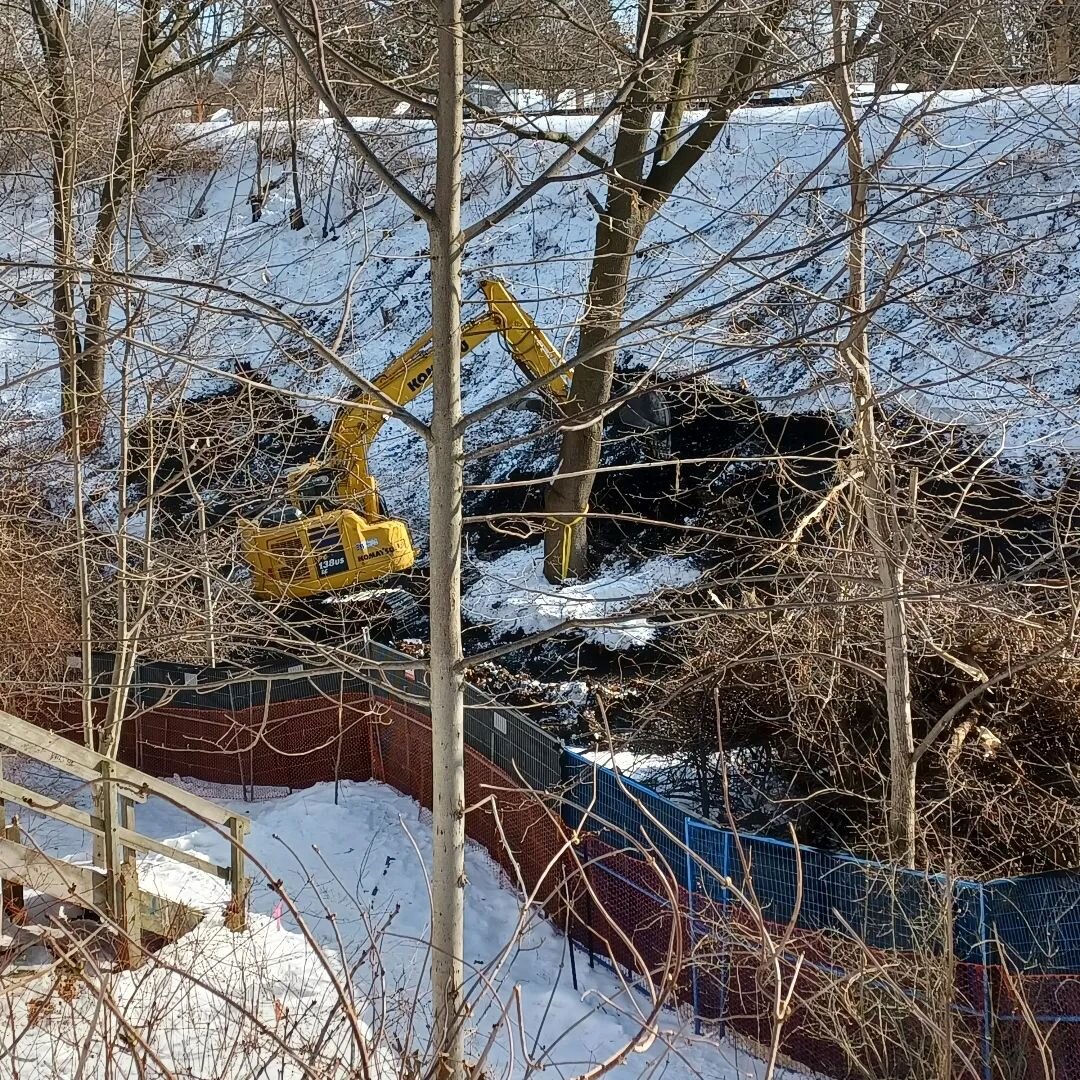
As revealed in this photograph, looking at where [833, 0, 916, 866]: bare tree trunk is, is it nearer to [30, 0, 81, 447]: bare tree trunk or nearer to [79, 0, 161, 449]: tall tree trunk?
[79, 0, 161, 449]: tall tree trunk

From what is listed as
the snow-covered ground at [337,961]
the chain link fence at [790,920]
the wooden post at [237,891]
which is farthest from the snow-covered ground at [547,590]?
the wooden post at [237,891]

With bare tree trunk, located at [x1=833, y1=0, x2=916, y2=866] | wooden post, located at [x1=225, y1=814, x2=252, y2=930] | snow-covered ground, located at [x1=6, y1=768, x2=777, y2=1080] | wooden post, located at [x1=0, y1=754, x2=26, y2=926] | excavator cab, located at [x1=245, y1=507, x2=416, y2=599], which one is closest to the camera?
snow-covered ground, located at [x1=6, y1=768, x2=777, y2=1080]

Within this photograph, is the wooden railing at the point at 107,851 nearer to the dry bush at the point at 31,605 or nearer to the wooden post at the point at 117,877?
the wooden post at the point at 117,877

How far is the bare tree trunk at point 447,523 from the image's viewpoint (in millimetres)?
3816

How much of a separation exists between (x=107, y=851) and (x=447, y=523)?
5066mm

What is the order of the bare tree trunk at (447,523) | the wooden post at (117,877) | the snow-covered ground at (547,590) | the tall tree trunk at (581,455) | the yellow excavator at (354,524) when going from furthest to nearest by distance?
the snow-covered ground at (547,590)
the yellow excavator at (354,524)
the tall tree trunk at (581,455)
the wooden post at (117,877)
the bare tree trunk at (447,523)

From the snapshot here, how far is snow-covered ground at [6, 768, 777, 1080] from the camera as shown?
5.67 metres

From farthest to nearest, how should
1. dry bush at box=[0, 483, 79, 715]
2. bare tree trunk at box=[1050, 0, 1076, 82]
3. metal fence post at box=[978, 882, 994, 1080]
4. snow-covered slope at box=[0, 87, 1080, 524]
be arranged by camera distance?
snow-covered slope at box=[0, 87, 1080, 524] < dry bush at box=[0, 483, 79, 715] < bare tree trunk at box=[1050, 0, 1076, 82] < metal fence post at box=[978, 882, 994, 1080]

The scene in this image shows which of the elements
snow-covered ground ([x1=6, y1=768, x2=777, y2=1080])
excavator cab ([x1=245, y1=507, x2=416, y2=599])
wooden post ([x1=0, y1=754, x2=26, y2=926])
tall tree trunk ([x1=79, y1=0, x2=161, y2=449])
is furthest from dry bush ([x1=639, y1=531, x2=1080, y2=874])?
excavator cab ([x1=245, y1=507, x2=416, y2=599])

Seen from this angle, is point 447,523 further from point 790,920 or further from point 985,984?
point 985,984

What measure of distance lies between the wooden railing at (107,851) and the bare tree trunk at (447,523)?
2.98m

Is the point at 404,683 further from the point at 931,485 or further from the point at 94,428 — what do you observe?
the point at 931,485

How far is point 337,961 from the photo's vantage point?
7965 mm

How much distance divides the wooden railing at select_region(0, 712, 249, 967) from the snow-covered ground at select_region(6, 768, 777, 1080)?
0.33 metres
